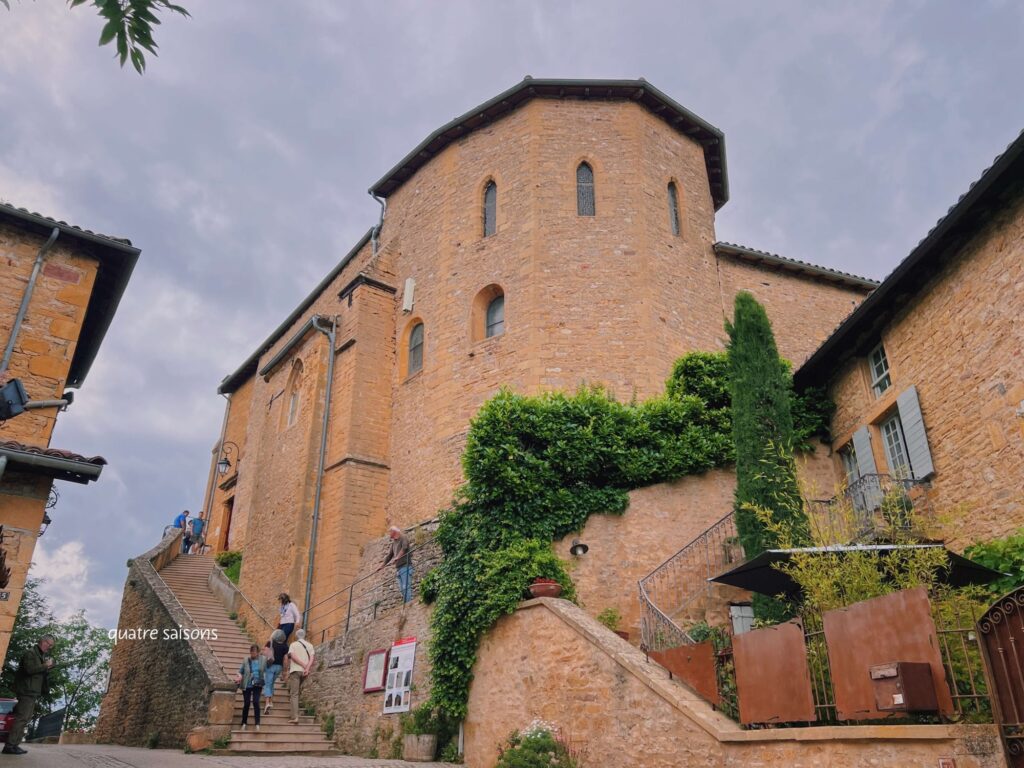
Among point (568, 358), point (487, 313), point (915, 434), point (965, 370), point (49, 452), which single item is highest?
point (487, 313)

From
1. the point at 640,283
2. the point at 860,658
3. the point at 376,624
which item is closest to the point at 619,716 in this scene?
the point at 860,658

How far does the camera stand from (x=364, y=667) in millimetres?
13750

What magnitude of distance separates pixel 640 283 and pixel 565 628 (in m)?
9.06

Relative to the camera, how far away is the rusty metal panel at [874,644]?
6.42 m

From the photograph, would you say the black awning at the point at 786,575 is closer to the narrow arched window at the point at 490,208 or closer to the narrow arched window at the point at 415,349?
the narrow arched window at the point at 415,349

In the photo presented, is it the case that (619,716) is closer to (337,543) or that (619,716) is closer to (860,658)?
(860,658)

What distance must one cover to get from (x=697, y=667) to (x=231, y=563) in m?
20.3

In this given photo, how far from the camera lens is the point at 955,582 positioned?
9.20 metres

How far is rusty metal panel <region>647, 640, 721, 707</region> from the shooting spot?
8328mm

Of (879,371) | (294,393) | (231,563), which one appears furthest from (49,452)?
(231,563)

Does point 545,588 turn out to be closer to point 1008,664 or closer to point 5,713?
point 1008,664

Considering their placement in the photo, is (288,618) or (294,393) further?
(294,393)

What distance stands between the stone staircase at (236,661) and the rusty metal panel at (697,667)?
279 inches

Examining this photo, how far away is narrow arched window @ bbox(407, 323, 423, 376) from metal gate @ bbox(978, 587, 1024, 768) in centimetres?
1513
